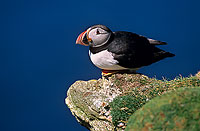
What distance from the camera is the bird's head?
11.4 feet

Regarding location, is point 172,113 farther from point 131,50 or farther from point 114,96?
point 131,50

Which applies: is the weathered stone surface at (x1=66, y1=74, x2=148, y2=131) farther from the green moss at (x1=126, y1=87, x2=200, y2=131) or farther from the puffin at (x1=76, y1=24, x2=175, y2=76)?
the green moss at (x1=126, y1=87, x2=200, y2=131)

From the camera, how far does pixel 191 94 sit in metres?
1.87

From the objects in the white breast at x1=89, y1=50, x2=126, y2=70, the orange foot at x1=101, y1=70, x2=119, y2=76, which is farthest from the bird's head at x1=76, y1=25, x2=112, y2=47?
the orange foot at x1=101, y1=70, x2=119, y2=76

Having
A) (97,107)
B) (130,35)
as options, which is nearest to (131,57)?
(130,35)

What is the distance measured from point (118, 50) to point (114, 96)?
0.61 meters

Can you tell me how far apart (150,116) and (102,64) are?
1.71 m

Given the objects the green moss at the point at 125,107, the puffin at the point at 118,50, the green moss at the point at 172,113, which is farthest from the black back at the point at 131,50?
the green moss at the point at 172,113

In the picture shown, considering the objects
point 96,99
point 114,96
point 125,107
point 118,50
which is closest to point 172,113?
point 125,107

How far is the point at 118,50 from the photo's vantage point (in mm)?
3393

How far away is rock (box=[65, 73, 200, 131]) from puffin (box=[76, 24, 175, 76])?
149 millimetres

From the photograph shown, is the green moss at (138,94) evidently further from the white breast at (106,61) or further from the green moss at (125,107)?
the white breast at (106,61)

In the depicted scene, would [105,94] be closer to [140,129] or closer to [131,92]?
[131,92]

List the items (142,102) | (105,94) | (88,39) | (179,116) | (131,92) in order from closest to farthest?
1. (179,116)
2. (142,102)
3. (131,92)
4. (105,94)
5. (88,39)
